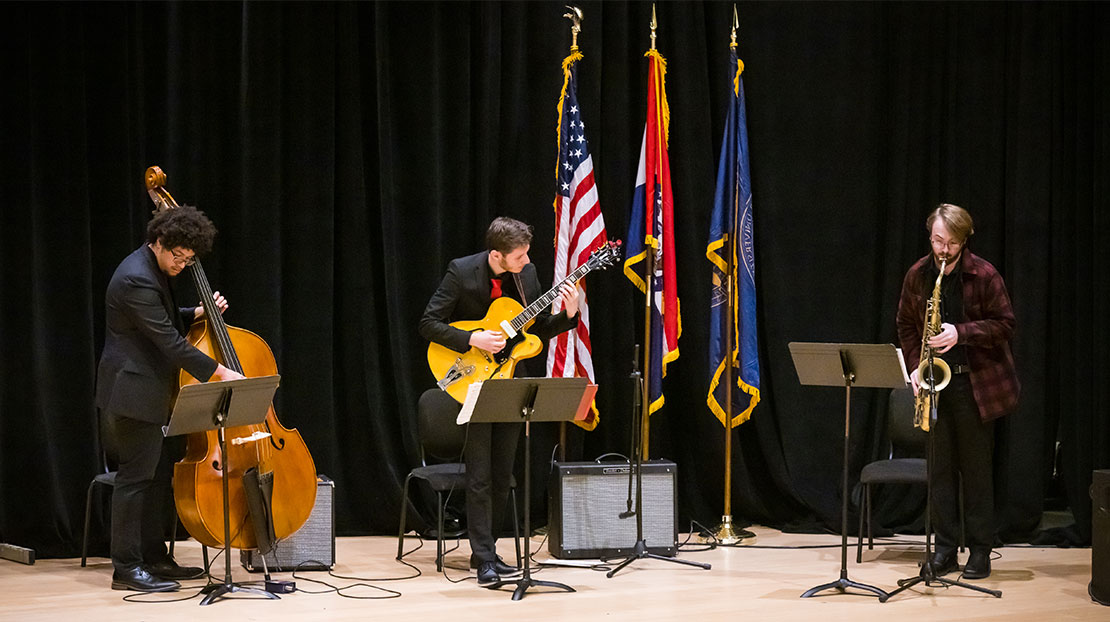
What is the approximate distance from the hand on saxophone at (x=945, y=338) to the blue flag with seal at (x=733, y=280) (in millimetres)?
1573

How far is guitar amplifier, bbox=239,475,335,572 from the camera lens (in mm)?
5535

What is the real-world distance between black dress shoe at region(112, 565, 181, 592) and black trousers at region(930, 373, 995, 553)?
3.31 meters

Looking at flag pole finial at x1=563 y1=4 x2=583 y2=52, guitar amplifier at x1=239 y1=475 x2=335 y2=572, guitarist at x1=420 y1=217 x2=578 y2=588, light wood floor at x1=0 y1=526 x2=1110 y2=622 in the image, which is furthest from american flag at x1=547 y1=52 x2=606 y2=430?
guitar amplifier at x1=239 y1=475 x2=335 y2=572

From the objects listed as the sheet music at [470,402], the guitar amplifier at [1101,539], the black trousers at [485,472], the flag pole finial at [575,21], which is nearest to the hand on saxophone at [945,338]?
the guitar amplifier at [1101,539]

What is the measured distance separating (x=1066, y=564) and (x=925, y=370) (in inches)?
63.2

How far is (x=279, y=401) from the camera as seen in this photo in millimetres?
6480

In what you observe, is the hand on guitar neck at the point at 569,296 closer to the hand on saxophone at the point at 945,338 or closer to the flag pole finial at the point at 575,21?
the hand on saxophone at the point at 945,338

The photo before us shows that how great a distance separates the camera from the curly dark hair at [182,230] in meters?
4.87

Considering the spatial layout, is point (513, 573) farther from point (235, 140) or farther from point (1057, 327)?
point (1057, 327)

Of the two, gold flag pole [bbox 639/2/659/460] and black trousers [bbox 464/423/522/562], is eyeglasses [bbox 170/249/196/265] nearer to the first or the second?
black trousers [bbox 464/423/522/562]

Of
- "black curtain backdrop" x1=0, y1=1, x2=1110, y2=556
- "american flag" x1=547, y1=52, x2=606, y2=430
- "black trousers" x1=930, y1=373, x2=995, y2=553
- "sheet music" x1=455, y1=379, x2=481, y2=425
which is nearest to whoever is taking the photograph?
"sheet music" x1=455, y1=379, x2=481, y2=425

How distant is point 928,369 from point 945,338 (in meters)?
0.15

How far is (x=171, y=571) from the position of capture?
17.4 feet

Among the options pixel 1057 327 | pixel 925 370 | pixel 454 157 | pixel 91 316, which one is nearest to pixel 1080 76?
pixel 1057 327
